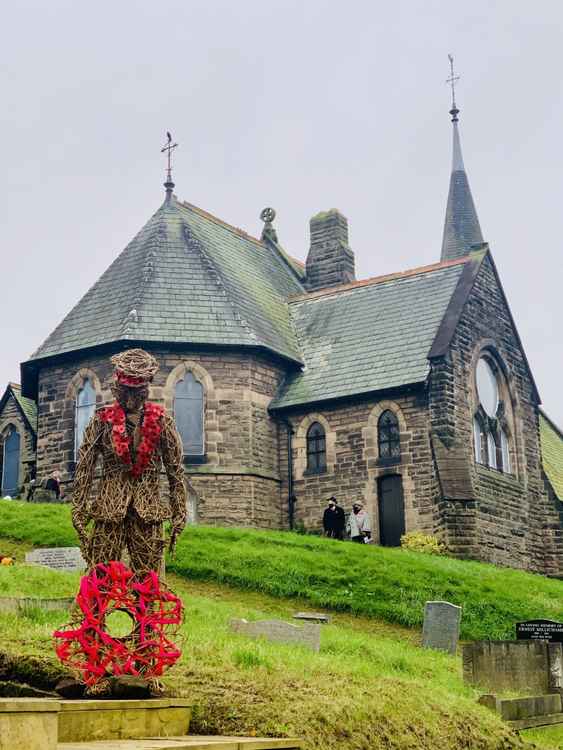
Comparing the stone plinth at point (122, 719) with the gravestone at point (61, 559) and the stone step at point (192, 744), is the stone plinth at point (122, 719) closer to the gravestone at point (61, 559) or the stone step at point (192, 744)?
the stone step at point (192, 744)

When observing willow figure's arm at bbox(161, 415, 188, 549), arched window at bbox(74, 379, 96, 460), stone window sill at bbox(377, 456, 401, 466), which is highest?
arched window at bbox(74, 379, 96, 460)

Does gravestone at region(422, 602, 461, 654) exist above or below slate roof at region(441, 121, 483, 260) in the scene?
below

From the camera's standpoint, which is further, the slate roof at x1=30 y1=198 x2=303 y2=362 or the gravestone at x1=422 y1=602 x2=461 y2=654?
the slate roof at x1=30 y1=198 x2=303 y2=362

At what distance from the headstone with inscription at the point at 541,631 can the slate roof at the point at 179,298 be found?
16.4 meters

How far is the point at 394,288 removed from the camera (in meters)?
35.4

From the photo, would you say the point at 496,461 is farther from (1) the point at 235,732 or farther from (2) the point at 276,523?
(1) the point at 235,732

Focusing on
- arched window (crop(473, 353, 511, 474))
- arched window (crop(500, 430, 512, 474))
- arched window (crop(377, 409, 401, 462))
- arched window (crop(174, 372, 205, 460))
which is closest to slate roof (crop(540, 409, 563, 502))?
arched window (crop(500, 430, 512, 474))

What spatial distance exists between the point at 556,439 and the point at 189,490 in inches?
795

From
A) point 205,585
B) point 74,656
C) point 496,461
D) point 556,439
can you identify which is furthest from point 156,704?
point 556,439

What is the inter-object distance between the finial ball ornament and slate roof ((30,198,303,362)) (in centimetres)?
504

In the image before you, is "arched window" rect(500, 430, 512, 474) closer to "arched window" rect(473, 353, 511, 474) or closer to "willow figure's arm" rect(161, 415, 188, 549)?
"arched window" rect(473, 353, 511, 474)

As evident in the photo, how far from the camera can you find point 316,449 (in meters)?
32.2

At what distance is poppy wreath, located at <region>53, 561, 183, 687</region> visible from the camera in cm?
941

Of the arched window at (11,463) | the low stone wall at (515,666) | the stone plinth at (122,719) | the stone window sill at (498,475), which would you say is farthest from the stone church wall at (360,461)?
the stone plinth at (122,719)
